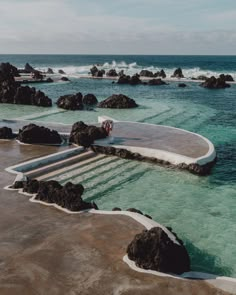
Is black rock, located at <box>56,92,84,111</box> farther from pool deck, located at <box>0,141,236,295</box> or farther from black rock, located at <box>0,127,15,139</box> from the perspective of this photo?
pool deck, located at <box>0,141,236,295</box>

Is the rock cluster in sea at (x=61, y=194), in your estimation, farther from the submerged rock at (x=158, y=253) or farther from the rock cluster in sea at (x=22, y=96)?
the rock cluster in sea at (x=22, y=96)

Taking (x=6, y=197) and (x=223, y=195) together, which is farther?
(x=223, y=195)

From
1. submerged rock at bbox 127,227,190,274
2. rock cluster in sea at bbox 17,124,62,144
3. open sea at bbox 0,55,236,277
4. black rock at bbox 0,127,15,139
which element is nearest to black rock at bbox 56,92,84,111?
open sea at bbox 0,55,236,277

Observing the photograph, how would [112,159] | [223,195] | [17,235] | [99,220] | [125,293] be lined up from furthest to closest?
[112,159] → [223,195] → [99,220] → [17,235] → [125,293]

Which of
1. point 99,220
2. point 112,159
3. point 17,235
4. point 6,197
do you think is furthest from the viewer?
point 112,159

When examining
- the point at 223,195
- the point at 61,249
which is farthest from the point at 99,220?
the point at 223,195

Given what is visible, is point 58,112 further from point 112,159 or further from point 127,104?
point 112,159

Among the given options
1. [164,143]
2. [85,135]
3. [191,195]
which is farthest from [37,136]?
[191,195]

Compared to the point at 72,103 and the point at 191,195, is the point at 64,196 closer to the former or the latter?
the point at 191,195
